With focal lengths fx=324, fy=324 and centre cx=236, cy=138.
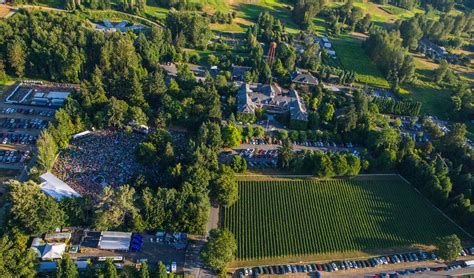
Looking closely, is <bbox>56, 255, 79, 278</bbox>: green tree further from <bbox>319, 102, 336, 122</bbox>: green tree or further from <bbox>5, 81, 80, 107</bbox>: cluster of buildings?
<bbox>319, 102, 336, 122</bbox>: green tree

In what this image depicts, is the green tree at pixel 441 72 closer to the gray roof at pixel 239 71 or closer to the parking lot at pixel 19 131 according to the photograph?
the gray roof at pixel 239 71

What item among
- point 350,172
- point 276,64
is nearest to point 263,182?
point 350,172

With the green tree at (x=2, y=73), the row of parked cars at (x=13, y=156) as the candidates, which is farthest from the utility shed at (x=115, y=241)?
the green tree at (x=2, y=73)

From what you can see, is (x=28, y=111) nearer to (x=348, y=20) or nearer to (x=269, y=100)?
(x=269, y=100)

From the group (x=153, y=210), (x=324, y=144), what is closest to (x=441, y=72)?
(x=324, y=144)

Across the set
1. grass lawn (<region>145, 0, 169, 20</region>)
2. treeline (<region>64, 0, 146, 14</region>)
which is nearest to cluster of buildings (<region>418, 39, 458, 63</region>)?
grass lawn (<region>145, 0, 169, 20</region>)

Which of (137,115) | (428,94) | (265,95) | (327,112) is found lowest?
(137,115)
